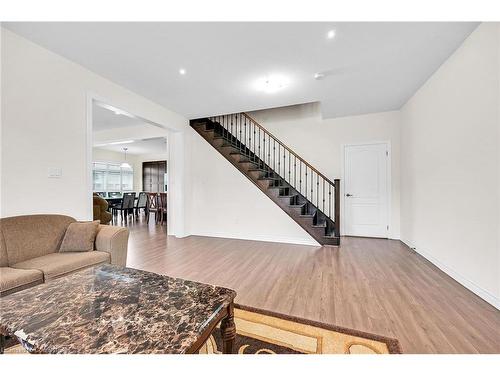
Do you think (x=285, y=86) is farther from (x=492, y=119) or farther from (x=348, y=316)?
(x=348, y=316)

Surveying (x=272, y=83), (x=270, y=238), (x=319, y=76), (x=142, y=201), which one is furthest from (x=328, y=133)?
(x=142, y=201)

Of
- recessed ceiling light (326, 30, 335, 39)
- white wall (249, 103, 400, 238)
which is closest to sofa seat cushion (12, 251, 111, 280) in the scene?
recessed ceiling light (326, 30, 335, 39)

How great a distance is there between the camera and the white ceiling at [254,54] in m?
2.12

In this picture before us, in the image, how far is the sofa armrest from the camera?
230 cm

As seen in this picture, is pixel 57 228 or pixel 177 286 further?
pixel 57 228

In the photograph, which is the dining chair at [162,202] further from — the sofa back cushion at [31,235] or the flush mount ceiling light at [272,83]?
the flush mount ceiling light at [272,83]

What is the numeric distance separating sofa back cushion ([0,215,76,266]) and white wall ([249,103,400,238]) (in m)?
4.28

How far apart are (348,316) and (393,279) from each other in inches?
44.5

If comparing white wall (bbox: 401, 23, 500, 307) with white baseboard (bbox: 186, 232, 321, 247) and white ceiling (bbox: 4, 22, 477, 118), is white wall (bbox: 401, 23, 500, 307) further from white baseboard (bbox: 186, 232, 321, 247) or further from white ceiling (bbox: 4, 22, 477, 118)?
white baseboard (bbox: 186, 232, 321, 247)

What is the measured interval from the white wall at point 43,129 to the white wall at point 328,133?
352cm

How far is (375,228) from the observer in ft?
14.9

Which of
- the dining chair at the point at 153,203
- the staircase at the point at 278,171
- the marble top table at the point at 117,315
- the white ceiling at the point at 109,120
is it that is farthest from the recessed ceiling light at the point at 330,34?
the dining chair at the point at 153,203

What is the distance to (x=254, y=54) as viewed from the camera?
2523 mm

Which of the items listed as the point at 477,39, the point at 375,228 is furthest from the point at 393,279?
the point at 477,39
